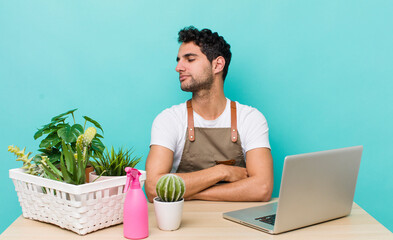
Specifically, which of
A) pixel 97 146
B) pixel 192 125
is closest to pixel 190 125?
pixel 192 125

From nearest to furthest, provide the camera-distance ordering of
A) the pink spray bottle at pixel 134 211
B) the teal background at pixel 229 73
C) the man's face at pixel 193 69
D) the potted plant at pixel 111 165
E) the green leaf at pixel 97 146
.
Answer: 1. the pink spray bottle at pixel 134 211
2. the potted plant at pixel 111 165
3. the green leaf at pixel 97 146
4. the man's face at pixel 193 69
5. the teal background at pixel 229 73

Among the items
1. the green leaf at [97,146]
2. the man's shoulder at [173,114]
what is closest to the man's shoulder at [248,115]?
the man's shoulder at [173,114]

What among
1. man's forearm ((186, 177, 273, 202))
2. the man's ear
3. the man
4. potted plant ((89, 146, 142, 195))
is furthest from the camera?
the man's ear

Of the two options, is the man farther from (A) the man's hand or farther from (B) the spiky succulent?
(B) the spiky succulent

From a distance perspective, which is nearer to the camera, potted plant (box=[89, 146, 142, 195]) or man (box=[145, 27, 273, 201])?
potted plant (box=[89, 146, 142, 195])

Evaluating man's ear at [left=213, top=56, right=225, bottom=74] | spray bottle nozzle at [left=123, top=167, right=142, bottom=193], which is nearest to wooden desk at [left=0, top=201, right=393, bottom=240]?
spray bottle nozzle at [left=123, top=167, right=142, bottom=193]

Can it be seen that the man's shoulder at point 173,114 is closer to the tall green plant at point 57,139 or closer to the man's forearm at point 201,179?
the man's forearm at point 201,179

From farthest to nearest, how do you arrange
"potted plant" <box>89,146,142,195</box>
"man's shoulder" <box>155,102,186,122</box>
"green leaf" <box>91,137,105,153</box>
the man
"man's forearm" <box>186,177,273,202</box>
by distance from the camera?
"man's shoulder" <box>155,102,186,122</box> → the man → "man's forearm" <box>186,177,273,202</box> → "green leaf" <box>91,137,105,153</box> → "potted plant" <box>89,146,142,195</box>

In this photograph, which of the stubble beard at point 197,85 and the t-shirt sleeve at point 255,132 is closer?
the t-shirt sleeve at point 255,132

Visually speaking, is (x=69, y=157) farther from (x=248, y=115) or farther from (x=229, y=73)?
(x=229, y=73)

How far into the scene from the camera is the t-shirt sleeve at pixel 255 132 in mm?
2133

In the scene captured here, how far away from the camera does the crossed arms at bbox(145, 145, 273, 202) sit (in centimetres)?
177

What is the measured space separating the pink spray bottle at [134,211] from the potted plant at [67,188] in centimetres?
9

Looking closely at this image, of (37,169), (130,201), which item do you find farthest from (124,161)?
(37,169)
